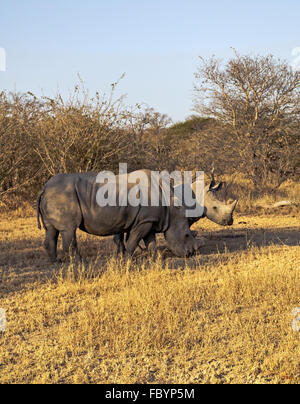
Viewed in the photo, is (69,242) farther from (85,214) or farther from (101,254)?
(101,254)

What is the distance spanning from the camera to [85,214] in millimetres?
7168

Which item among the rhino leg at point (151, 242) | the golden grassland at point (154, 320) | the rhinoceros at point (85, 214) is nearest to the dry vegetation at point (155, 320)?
the golden grassland at point (154, 320)

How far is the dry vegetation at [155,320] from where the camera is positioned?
356cm

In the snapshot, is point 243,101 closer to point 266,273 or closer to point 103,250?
point 103,250

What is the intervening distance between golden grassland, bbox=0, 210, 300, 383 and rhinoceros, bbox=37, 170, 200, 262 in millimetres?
388

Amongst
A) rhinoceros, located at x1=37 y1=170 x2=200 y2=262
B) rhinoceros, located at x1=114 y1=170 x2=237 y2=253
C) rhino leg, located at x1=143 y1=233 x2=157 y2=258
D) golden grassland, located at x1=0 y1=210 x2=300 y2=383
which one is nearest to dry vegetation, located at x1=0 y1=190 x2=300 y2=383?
golden grassland, located at x1=0 y1=210 x2=300 y2=383

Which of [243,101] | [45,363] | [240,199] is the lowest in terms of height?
[45,363]

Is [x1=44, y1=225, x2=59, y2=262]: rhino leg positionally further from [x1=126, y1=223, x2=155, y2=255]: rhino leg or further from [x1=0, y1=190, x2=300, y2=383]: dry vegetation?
[x1=126, y1=223, x2=155, y2=255]: rhino leg

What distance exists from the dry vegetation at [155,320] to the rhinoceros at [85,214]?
1.24 ft

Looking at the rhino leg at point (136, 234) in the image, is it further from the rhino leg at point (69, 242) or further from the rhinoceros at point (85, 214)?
the rhino leg at point (69, 242)

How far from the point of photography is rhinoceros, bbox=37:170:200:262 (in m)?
7.11

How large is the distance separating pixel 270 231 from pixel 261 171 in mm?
5193

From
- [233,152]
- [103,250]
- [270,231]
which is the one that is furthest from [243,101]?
[103,250]

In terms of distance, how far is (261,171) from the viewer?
14.9 meters
